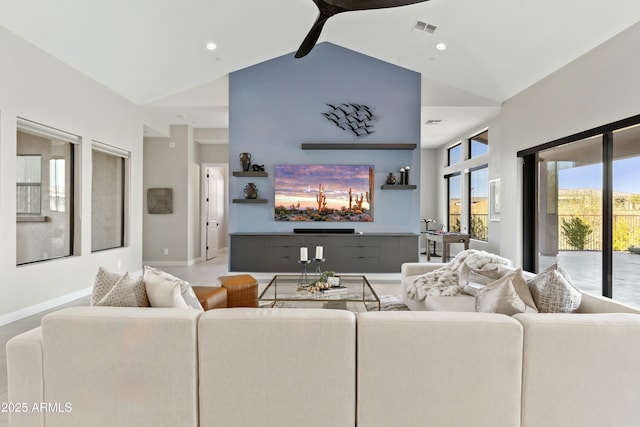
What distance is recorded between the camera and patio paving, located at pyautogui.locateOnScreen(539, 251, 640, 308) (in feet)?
12.8

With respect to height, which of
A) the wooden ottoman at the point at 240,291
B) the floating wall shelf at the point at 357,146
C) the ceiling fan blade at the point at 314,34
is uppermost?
the ceiling fan blade at the point at 314,34

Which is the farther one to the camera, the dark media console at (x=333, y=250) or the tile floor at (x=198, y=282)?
the dark media console at (x=333, y=250)

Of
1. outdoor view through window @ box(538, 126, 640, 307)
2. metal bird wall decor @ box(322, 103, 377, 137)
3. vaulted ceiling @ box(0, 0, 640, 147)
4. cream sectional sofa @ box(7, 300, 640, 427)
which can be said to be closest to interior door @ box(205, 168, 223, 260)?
vaulted ceiling @ box(0, 0, 640, 147)

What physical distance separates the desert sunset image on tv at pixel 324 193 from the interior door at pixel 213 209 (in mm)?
2851

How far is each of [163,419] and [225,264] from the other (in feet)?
20.7

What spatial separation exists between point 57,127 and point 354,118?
426 centimetres

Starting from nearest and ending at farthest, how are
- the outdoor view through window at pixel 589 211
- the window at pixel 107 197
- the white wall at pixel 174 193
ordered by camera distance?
the outdoor view through window at pixel 589 211, the window at pixel 107 197, the white wall at pixel 174 193

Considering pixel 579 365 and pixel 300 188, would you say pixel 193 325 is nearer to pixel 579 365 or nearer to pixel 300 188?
pixel 579 365

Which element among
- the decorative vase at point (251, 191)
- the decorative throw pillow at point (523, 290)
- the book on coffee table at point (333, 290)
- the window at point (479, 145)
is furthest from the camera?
the window at point (479, 145)

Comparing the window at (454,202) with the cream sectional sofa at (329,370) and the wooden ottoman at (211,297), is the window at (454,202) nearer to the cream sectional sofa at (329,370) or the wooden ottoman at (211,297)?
the wooden ottoman at (211,297)

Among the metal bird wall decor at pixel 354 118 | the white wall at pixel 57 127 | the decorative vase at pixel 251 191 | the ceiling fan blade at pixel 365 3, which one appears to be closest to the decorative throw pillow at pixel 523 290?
the ceiling fan blade at pixel 365 3

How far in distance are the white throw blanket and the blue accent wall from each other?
2447mm

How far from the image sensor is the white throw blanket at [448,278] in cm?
355

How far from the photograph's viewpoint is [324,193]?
6.42 meters
